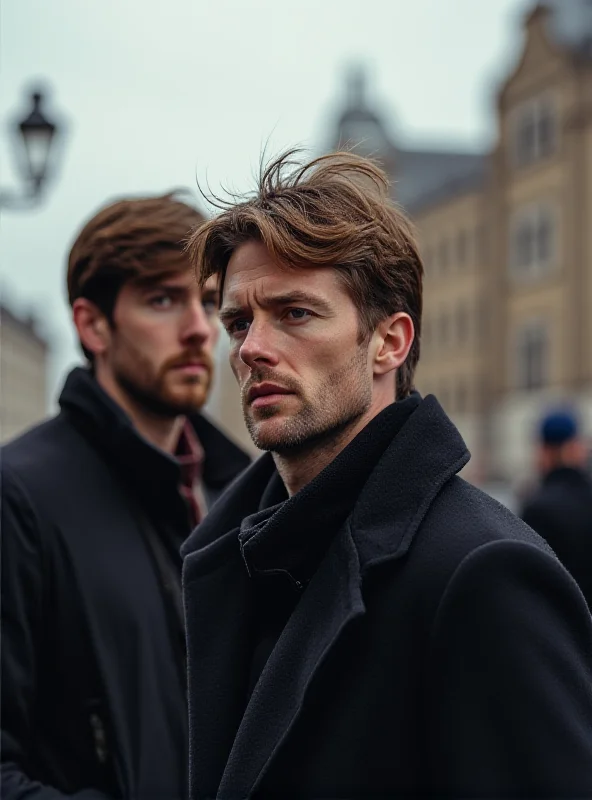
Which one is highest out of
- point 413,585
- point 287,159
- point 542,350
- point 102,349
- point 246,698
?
point 287,159

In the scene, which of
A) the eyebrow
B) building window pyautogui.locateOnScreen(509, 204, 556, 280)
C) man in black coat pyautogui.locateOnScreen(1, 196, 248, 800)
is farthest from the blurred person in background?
building window pyautogui.locateOnScreen(509, 204, 556, 280)

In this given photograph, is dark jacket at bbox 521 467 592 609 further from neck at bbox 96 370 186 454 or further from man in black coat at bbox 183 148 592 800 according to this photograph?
man in black coat at bbox 183 148 592 800

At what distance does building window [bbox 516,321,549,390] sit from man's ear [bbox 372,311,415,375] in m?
35.4

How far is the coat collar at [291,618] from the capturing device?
6.81 ft

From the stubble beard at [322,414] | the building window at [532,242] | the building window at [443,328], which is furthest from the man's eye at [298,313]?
the building window at [443,328]

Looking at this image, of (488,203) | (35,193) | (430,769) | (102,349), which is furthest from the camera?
(488,203)

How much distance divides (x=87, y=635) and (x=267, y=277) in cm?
105

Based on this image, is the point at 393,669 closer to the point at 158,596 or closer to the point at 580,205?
the point at 158,596

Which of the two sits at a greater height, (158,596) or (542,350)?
(158,596)

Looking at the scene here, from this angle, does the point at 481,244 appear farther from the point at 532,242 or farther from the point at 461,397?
the point at 461,397

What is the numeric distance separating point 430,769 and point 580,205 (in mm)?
34904

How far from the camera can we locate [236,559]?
98.1 inches

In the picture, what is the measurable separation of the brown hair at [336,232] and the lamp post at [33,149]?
6.47 meters

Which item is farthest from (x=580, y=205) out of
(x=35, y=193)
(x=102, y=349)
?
(x=102, y=349)
